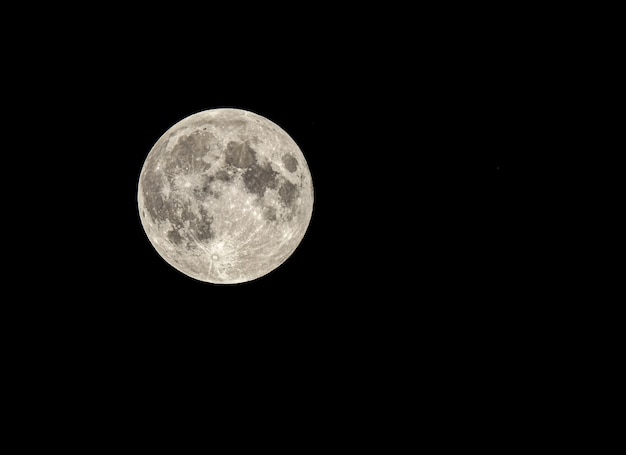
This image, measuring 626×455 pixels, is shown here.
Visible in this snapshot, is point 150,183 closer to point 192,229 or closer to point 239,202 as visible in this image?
point 192,229

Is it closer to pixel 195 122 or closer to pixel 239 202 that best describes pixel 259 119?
pixel 195 122

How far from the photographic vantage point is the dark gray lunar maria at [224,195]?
173 inches

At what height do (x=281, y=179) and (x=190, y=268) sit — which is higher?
(x=281, y=179)

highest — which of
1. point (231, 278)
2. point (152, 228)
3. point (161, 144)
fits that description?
point (161, 144)

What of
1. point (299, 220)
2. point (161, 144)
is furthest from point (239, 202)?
point (161, 144)

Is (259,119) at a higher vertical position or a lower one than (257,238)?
higher

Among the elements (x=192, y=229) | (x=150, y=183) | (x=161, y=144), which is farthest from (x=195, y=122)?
(x=192, y=229)

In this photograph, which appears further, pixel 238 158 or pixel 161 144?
pixel 161 144

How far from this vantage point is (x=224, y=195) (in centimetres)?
436

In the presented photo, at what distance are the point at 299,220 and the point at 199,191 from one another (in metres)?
1.00

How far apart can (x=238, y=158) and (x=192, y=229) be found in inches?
28.5

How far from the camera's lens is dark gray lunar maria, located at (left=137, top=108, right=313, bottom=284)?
4.40 m

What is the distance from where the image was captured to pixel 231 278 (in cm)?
491

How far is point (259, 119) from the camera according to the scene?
494 centimetres
